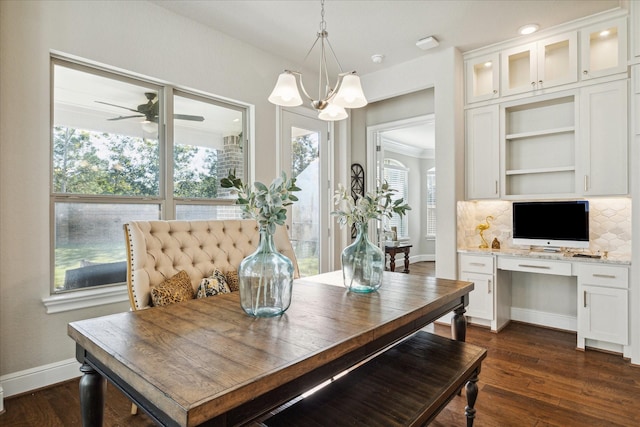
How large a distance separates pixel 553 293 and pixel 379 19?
3.21 meters

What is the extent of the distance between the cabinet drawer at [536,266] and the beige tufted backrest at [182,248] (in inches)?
85.6

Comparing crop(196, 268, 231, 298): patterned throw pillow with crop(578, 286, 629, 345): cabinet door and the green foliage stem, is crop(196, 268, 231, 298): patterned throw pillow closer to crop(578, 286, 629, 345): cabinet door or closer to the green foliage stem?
the green foliage stem

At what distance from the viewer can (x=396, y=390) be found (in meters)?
1.40

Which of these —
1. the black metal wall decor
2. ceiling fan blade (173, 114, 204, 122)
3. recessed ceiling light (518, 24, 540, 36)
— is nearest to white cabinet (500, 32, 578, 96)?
recessed ceiling light (518, 24, 540, 36)

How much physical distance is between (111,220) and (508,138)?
3.86 metres

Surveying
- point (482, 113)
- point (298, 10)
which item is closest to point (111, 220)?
point (298, 10)

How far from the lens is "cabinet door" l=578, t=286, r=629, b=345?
111 inches

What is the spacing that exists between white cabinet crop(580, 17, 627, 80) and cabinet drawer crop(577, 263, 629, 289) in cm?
168

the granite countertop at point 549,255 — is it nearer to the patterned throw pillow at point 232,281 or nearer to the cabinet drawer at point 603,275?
the cabinet drawer at point 603,275

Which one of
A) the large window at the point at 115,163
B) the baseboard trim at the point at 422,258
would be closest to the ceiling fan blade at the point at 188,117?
the large window at the point at 115,163

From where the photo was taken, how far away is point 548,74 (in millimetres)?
3627

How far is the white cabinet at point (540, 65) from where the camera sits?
327 cm

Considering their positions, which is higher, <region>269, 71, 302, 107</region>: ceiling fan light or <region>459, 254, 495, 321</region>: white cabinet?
<region>269, 71, 302, 107</region>: ceiling fan light

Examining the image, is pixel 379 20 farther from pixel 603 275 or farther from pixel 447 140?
pixel 603 275
